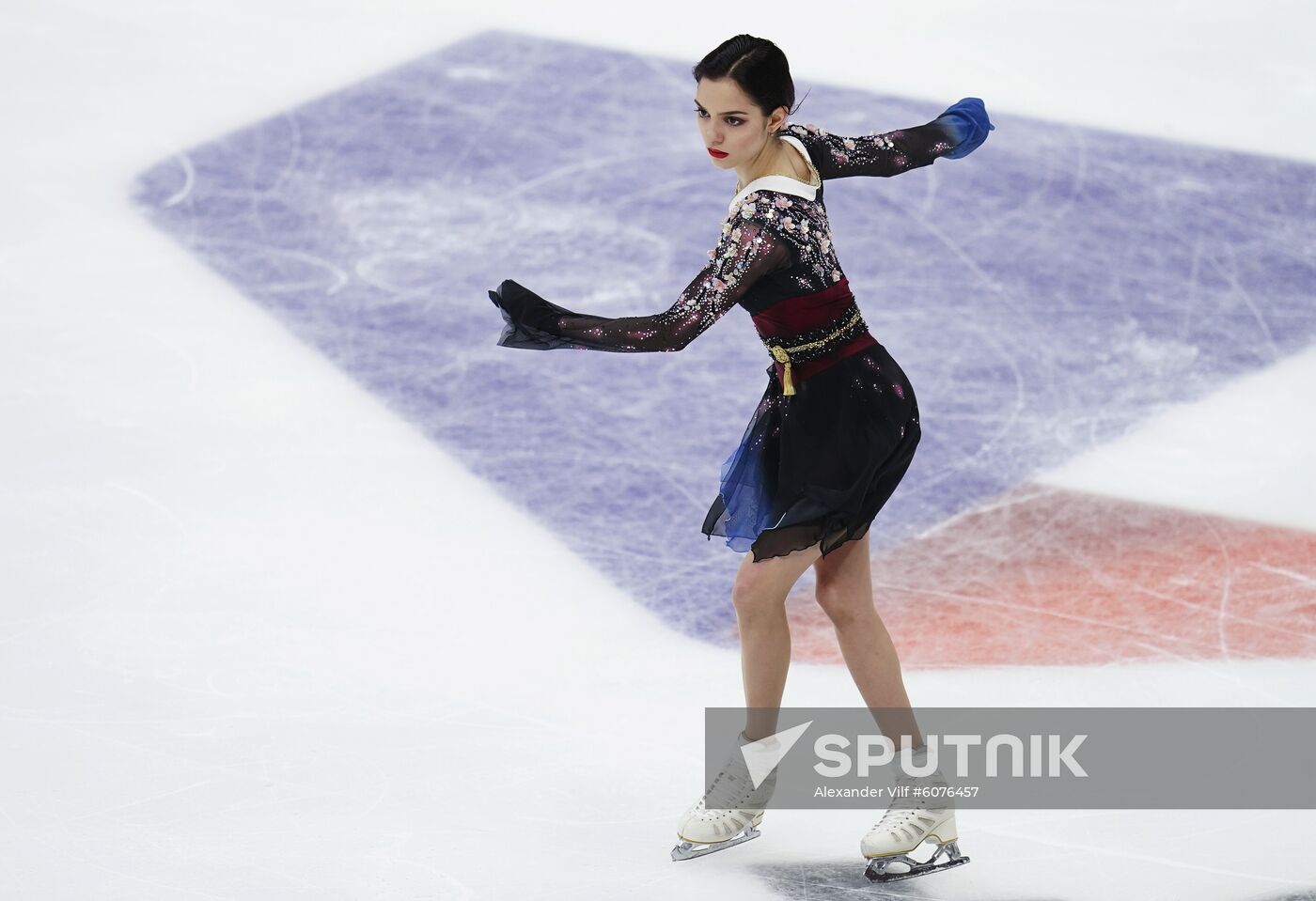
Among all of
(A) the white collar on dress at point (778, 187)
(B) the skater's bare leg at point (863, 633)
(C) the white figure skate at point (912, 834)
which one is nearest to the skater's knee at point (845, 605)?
(B) the skater's bare leg at point (863, 633)

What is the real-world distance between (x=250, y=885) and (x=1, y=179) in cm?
418

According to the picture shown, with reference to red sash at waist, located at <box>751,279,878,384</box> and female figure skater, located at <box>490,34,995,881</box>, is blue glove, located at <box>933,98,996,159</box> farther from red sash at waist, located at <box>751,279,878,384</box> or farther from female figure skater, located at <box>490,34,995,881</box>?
red sash at waist, located at <box>751,279,878,384</box>

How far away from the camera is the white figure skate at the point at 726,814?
10.9ft

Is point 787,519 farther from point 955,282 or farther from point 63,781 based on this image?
point 955,282

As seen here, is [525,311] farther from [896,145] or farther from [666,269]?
[666,269]

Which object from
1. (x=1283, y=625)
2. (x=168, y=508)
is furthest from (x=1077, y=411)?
(x=168, y=508)

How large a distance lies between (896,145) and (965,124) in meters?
0.22

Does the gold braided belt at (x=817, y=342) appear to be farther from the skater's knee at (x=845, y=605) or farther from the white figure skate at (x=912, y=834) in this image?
the white figure skate at (x=912, y=834)

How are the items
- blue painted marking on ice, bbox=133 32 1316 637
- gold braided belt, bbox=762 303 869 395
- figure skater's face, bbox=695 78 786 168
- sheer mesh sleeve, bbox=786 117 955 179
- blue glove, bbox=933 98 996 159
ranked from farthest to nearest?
blue painted marking on ice, bbox=133 32 1316 637, blue glove, bbox=933 98 996 159, sheer mesh sleeve, bbox=786 117 955 179, gold braided belt, bbox=762 303 869 395, figure skater's face, bbox=695 78 786 168

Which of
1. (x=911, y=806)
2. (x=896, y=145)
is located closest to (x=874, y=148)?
(x=896, y=145)

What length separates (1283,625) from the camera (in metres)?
4.18

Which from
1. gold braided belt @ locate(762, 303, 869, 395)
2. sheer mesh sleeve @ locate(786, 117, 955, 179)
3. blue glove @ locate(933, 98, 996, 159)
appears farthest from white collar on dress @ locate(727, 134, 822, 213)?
blue glove @ locate(933, 98, 996, 159)

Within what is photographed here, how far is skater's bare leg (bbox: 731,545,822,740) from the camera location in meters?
3.19

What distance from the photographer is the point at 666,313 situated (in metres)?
2.97
